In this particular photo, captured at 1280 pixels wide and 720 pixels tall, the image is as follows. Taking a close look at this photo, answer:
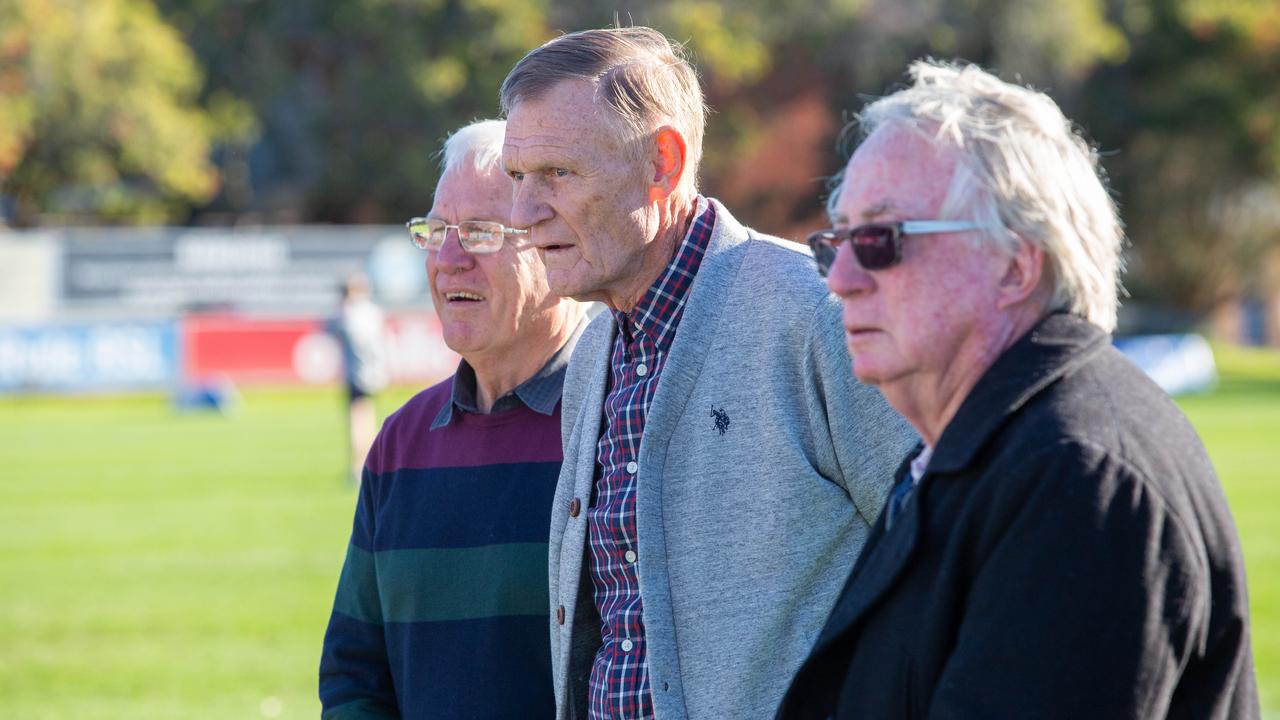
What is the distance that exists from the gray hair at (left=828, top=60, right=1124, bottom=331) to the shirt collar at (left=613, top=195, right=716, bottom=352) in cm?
83

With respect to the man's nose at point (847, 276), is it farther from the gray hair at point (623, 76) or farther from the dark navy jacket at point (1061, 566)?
the gray hair at point (623, 76)

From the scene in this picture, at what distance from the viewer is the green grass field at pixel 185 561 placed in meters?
7.80

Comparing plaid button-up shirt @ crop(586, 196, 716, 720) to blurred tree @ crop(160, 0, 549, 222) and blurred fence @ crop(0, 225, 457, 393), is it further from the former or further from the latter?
blurred tree @ crop(160, 0, 549, 222)

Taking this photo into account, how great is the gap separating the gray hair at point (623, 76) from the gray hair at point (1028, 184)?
79 cm

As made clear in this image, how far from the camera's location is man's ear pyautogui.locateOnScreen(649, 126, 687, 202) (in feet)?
9.71

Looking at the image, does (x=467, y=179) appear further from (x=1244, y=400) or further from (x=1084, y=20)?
(x=1084, y=20)

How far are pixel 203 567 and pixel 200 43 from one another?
3301 centimetres

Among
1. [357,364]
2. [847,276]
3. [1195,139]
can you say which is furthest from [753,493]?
[1195,139]

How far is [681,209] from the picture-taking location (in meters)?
3.05

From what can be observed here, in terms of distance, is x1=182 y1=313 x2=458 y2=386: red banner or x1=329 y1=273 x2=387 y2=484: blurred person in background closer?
x1=329 y1=273 x2=387 y2=484: blurred person in background

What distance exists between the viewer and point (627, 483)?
9.56 feet

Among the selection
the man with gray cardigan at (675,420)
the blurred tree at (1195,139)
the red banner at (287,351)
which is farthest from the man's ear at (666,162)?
the blurred tree at (1195,139)

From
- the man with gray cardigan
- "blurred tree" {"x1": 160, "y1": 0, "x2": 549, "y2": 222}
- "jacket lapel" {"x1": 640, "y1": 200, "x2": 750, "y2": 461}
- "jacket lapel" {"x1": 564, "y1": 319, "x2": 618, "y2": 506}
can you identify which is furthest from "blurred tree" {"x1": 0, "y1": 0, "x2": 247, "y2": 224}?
"jacket lapel" {"x1": 640, "y1": 200, "x2": 750, "y2": 461}

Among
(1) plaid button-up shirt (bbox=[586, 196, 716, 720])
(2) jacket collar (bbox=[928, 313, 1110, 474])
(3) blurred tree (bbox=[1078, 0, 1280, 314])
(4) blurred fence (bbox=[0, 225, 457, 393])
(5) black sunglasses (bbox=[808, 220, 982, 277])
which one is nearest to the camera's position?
(2) jacket collar (bbox=[928, 313, 1110, 474])
